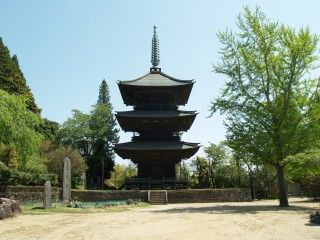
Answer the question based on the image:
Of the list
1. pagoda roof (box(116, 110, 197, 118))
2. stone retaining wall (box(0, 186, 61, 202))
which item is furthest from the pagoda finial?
stone retaining wall (box(0, 186, 61, 202))

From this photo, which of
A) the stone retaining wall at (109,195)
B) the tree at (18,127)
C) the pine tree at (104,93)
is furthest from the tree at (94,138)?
the tree at (18,127)

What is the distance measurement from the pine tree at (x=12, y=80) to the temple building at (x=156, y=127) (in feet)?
68.9

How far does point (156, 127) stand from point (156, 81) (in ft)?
16.6

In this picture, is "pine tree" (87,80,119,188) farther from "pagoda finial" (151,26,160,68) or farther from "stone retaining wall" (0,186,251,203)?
"stone retaining wall" (0,186,251,203)

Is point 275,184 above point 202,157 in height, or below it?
below

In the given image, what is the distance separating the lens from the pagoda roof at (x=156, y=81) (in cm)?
4109

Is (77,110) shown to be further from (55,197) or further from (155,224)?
(155,224)

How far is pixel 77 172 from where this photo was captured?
153 feet

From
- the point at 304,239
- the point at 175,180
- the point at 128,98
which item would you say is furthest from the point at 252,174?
the point at 304,239

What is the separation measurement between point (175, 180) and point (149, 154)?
11.3ft

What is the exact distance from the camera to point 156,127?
134ft

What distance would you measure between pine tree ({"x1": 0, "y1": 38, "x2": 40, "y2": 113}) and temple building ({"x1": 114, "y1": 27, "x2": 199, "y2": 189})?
2099 centimetres

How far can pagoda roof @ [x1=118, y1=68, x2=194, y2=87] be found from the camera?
41.1 m

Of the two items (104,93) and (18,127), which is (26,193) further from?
Result: (104,93)
